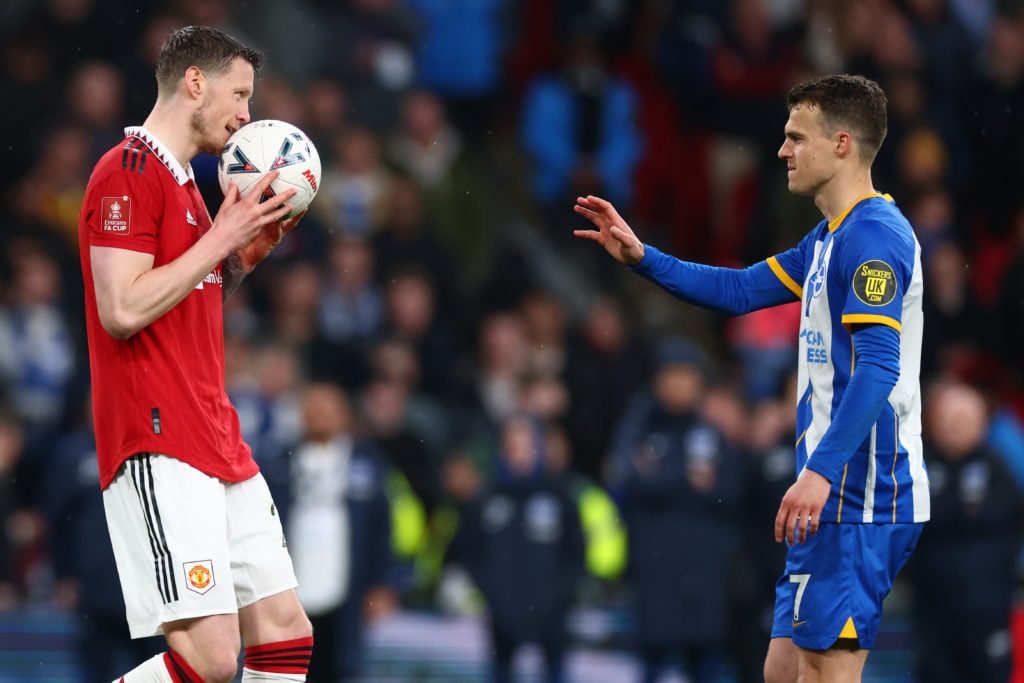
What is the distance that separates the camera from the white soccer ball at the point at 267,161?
5168 mm

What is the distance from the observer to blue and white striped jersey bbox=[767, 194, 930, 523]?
4926 mm

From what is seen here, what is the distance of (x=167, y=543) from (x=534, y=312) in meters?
7.36

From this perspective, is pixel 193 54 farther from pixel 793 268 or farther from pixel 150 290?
pixel 793 268

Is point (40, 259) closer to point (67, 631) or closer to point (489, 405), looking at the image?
point (67, 631)

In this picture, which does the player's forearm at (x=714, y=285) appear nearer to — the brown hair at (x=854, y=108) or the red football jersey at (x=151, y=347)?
the brown hair at (x=854, y=108)

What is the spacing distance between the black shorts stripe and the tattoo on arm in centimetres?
86

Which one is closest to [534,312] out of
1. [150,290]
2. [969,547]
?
[969,547]

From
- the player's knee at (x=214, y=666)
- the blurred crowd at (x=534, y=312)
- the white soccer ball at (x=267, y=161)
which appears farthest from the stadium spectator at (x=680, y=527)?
the player's knee at (x=214, y=666)

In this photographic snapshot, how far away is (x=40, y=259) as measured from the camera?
1123cm

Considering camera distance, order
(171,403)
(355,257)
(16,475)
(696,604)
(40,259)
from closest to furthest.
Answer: (171,403), (696,604), (16,475), (40,259), (355,257)

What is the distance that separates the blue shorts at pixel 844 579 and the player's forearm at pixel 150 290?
2.21m

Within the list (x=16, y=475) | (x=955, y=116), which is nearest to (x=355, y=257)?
(x=16, y=475)

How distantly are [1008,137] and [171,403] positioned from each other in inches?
357

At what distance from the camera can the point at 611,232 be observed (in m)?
5.50
